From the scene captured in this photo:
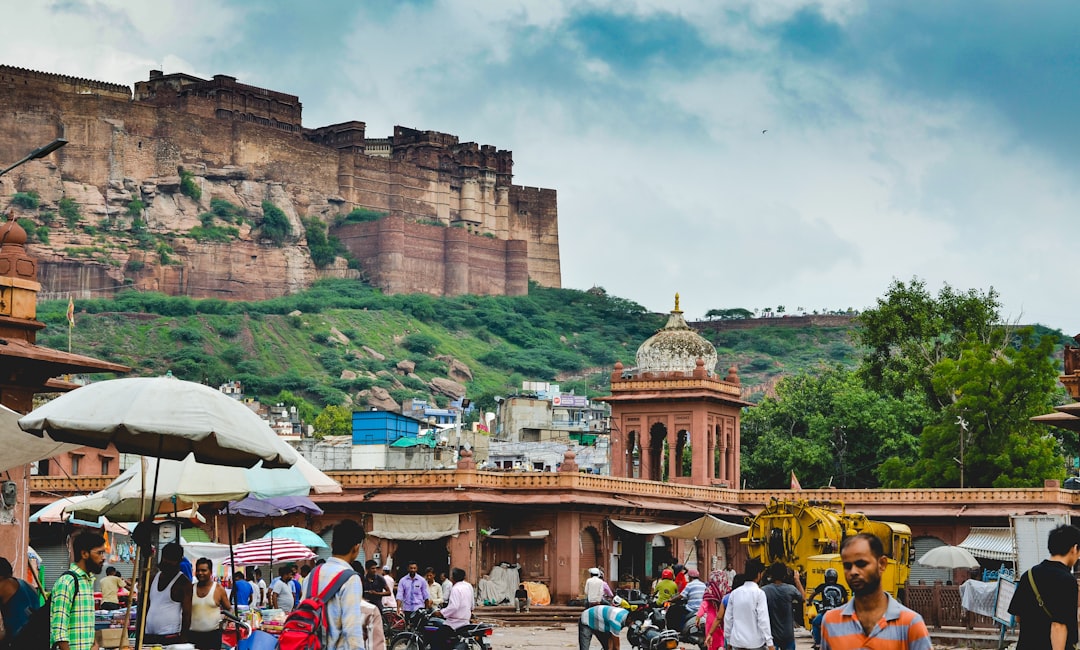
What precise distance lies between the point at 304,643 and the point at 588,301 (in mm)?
109506

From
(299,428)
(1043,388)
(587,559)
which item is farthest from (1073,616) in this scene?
(299,428)

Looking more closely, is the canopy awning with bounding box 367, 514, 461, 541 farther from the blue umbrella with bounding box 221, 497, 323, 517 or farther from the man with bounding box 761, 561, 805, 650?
the man with bounding box 761, 561, 805, 650

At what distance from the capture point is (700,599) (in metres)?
17.0

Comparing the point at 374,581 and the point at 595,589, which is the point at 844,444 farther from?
the point at 374,581

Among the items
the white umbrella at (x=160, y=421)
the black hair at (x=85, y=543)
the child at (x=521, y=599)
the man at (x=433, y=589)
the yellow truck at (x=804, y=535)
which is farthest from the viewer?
the child at (x=521, y=599)

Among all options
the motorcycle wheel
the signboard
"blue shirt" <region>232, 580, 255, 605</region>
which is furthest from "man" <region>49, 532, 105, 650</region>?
the signboard

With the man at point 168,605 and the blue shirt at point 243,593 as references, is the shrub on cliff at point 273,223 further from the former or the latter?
the man at point 168,605

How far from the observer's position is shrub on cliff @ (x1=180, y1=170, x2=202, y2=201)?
101812 mm

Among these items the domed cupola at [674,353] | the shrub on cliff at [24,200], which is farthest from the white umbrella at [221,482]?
the shrub on cliff at [24,200]

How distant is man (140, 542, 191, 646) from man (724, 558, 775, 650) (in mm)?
3690

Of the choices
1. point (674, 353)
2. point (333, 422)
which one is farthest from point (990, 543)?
point (333, 422)

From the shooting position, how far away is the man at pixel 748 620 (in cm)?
1226

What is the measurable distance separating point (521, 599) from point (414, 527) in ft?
8.97

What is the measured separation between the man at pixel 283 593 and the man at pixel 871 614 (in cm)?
1232
